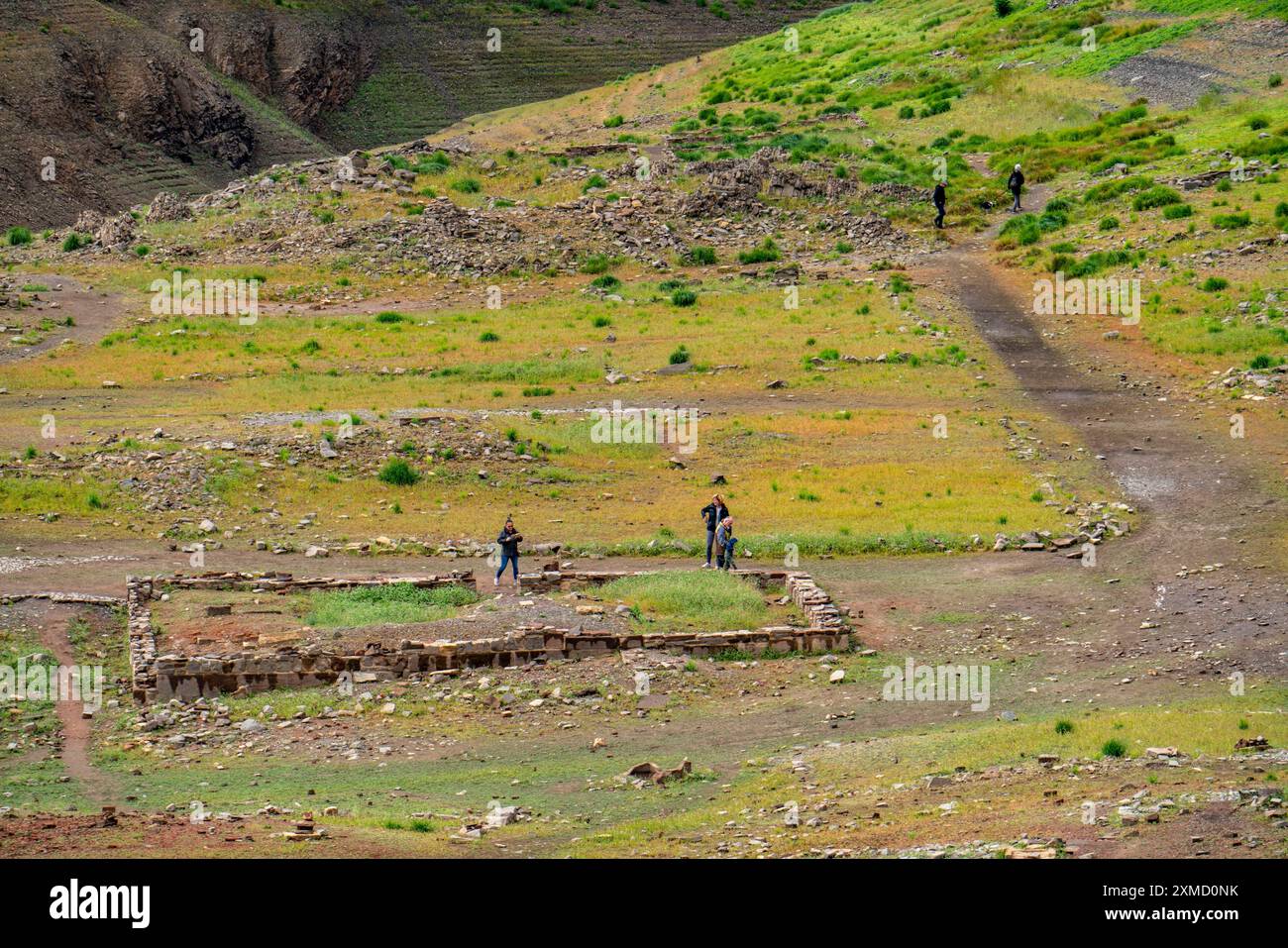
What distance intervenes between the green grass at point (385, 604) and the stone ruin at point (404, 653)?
1538mm

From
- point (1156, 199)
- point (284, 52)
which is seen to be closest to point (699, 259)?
point (1156, 199)

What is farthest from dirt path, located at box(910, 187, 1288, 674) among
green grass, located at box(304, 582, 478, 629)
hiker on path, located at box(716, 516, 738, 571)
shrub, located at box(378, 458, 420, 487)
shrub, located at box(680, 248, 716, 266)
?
shrub, located at box(378, 458, 420, 487)

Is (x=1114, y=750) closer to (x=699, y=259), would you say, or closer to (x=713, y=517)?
(x=713, y=517)

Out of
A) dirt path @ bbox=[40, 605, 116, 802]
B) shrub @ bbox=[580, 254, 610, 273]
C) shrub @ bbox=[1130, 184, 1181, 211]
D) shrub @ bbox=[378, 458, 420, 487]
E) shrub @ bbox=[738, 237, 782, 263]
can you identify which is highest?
shrub @ bbox=[1130, 184, 1181, 211]

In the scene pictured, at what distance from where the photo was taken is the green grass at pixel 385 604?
1158 inches

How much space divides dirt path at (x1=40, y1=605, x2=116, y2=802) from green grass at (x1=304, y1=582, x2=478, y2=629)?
11.9 ft

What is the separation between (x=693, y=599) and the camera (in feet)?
99.5

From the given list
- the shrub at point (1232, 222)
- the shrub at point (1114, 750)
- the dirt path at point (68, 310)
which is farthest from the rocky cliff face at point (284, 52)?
the shrub at point (1114, 750)

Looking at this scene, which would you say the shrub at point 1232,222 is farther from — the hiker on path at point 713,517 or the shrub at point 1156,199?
the hiker on path at point 713,517

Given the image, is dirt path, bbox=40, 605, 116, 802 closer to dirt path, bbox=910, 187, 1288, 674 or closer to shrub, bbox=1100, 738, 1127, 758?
shrub, bbox=1100, 738, 1127, 758

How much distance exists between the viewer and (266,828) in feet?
67.4

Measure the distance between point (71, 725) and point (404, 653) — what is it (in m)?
4.62

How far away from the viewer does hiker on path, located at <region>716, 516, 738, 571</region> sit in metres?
32.4

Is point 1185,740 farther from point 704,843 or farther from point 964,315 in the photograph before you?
point 964,315
